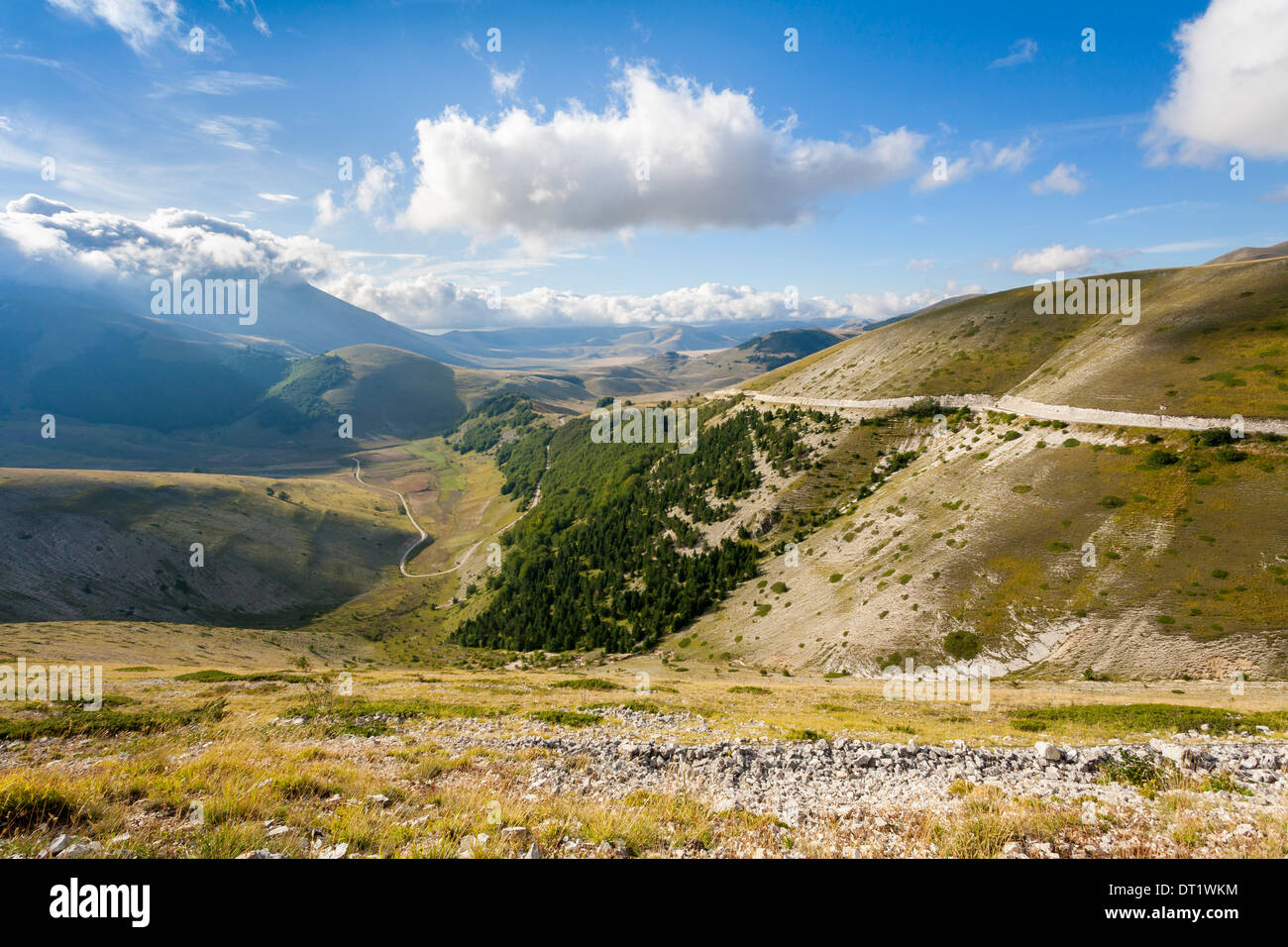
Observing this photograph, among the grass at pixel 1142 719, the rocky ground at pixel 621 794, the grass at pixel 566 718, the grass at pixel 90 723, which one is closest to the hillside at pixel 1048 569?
the grass at pixel 1142 719

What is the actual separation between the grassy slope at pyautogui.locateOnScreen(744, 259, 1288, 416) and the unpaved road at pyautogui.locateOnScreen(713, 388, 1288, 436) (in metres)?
1.53

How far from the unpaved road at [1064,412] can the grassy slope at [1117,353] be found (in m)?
1.53

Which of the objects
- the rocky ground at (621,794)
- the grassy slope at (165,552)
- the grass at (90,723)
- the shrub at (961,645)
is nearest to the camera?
the rocky ground at (621,794)

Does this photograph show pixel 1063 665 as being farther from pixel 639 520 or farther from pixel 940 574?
pixel 639 520

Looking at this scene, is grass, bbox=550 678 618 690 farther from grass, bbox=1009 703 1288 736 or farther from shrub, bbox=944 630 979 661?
shrub, bbox=944 630 979 661

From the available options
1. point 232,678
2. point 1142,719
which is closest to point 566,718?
point 1142,719

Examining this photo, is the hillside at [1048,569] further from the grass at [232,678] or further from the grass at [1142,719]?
the grass at [232,678]

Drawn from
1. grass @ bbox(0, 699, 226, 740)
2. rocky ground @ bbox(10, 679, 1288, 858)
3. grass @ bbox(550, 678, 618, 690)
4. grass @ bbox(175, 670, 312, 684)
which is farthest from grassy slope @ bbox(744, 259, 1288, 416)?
grass @ bbox(175, 670, 312, 684)

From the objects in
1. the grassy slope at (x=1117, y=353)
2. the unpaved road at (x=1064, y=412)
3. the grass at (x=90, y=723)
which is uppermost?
the grassy slope at (x=1117, y=353)

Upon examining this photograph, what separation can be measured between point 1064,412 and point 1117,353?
69.8ft

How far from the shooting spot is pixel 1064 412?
65750mm

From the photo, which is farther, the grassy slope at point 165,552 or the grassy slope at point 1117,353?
the grassy slope at point 165,552

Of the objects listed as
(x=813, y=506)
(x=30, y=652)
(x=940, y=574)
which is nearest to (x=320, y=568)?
(x=30, y=652)

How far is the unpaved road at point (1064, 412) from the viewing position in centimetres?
5212
